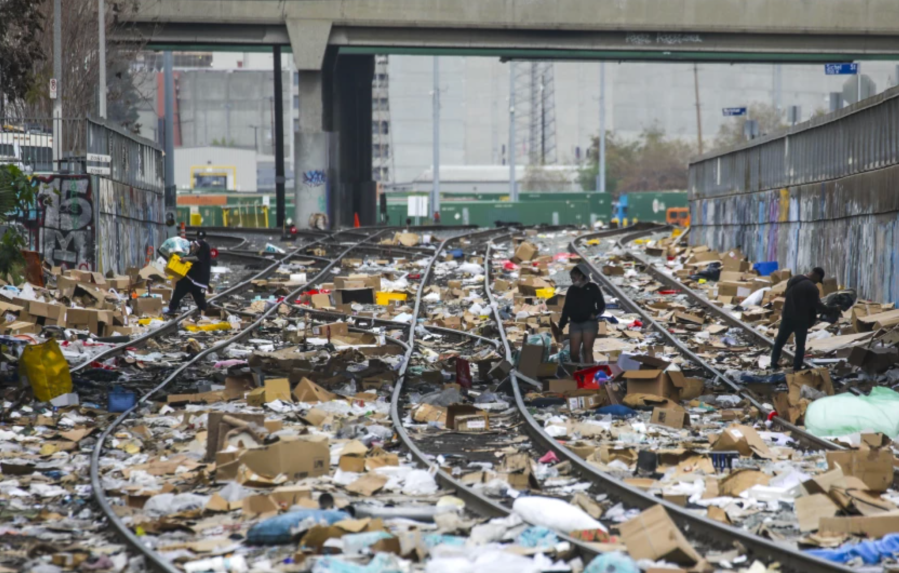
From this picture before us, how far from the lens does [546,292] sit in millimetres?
25500

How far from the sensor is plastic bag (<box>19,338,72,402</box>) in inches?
526

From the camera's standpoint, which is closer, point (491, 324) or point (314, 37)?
point (491, 324)

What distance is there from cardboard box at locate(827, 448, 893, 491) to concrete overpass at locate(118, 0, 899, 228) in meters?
34.3

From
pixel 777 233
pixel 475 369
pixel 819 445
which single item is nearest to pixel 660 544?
pixel 819 445

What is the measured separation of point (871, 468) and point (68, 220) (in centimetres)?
1979

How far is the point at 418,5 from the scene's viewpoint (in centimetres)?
4206

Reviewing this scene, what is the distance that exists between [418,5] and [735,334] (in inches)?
978

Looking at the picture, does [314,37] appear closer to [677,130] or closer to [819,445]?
[819,445]

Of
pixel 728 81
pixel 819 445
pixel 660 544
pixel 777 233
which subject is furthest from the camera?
pixel 728 81

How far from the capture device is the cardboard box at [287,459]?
962 cm

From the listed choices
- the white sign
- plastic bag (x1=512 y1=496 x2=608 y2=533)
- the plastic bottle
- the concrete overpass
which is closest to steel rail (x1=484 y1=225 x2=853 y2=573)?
plastic bag (x1=512 y1=496 x2=608 y2=533)

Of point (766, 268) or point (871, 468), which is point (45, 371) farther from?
point (766, 268)


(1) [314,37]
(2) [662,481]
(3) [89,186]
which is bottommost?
(2) [662,481]

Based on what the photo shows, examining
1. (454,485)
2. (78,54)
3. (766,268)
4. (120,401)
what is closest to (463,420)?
(454,485)
